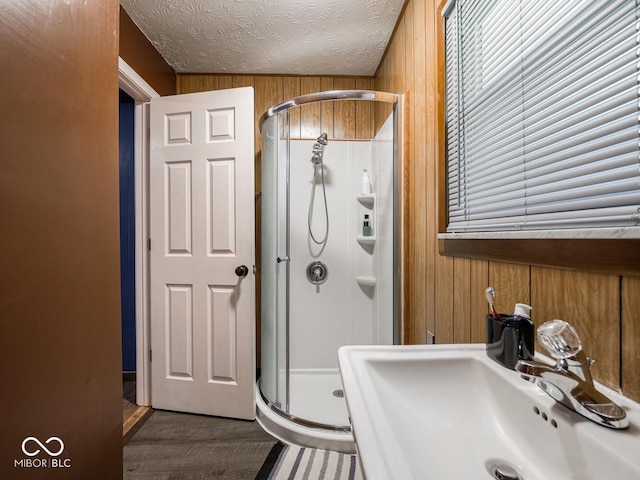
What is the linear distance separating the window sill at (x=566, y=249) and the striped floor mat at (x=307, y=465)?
1.12m

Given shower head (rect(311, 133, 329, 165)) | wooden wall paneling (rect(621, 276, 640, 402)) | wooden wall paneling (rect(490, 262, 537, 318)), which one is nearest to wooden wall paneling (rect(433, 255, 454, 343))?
wooden wall paneling (rect(490, 262, 537, 318))

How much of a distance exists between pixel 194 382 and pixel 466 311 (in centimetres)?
166

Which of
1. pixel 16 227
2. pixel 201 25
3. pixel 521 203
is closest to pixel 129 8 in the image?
pixel 201 25

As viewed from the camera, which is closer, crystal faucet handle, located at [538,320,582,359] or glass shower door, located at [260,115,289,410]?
crystal faucet handle, located at [538,320,582,359]

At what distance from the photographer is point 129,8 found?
1.67m

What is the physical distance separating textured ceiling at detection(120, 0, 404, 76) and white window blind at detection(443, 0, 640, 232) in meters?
0.89

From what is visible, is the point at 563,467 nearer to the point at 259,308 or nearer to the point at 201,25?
the point at 259,308

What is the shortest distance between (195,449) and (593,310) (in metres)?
1.78

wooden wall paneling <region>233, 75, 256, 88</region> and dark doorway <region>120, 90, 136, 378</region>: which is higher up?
wooden wall paneling <region>233, 75, 256, 88</region>

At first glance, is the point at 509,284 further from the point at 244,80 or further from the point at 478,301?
the point at 244,80

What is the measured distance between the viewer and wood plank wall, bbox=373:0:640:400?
539 mm

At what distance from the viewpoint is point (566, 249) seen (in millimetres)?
616

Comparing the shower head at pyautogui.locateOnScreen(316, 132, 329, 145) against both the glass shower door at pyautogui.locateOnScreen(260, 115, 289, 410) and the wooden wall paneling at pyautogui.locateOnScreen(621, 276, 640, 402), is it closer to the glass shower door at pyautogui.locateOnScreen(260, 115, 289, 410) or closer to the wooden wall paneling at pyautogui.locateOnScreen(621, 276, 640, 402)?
the glass shower door at pyautogui.locateOnScreen(260, 115, 289, 410)

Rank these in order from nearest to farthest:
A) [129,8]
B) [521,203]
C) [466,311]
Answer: [521,203], [466,311], [129,8]
